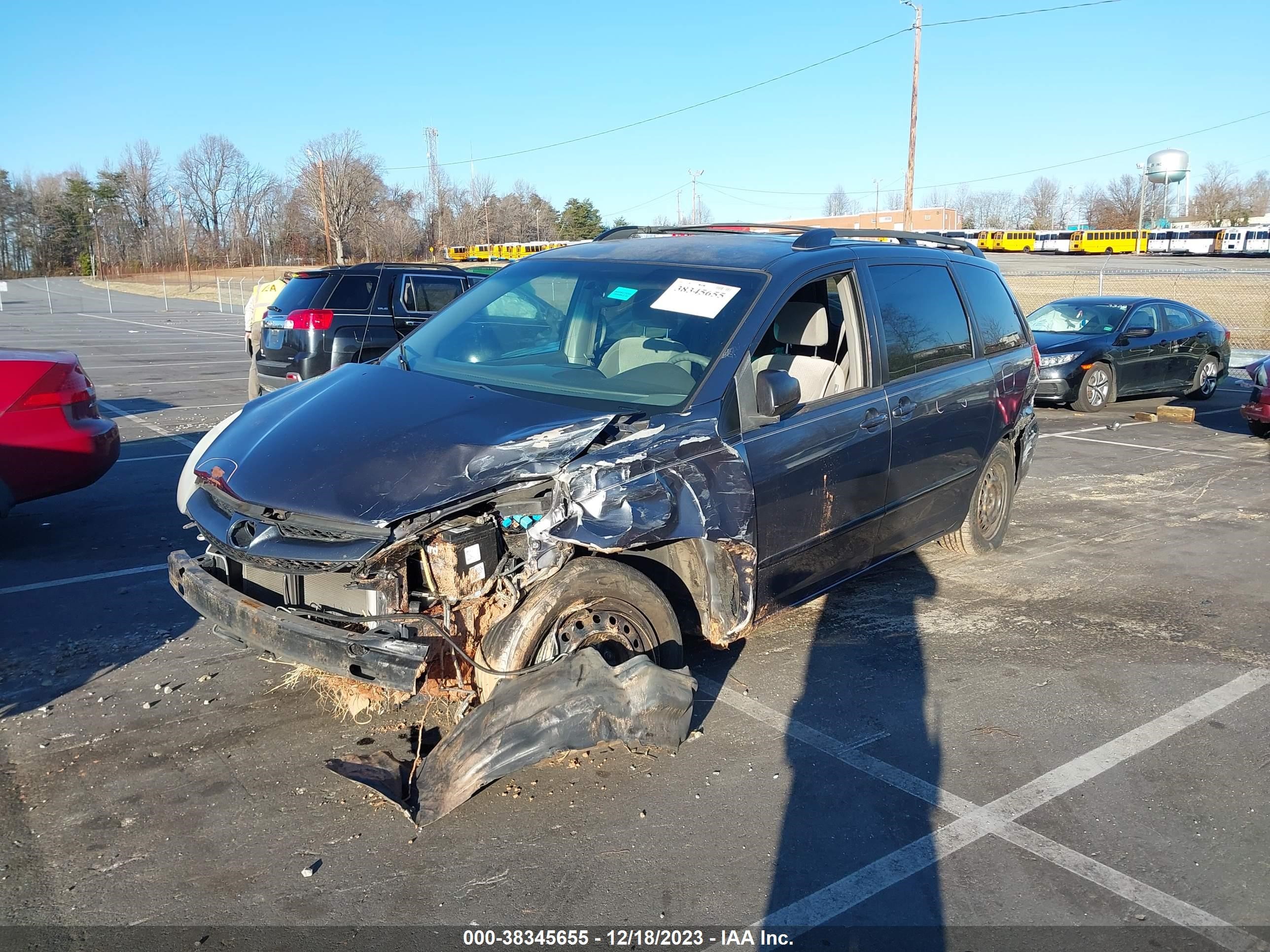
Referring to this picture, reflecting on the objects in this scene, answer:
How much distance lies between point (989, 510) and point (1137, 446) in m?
6.08

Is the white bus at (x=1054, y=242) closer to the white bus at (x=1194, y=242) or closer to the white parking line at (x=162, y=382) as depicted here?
the white bus at (x=1194, y=242)

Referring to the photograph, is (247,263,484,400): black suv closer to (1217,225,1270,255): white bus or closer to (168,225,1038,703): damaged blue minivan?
(168,225,1038,703): damaged blue minivan

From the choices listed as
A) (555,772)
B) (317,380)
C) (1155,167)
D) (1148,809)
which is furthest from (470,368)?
(1155,167)

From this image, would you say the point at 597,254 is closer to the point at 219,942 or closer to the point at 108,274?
the point at 219,942

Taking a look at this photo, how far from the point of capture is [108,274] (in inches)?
3322

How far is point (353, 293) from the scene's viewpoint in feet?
39.6

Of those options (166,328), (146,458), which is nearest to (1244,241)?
(166,328)

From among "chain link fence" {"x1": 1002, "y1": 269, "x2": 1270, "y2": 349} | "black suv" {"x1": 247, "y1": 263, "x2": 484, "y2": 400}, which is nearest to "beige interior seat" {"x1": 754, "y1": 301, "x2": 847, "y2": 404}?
"black suv" {"x1": 247, "y1": 263, "x2": 484, "y2": 400}

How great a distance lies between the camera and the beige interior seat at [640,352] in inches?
175

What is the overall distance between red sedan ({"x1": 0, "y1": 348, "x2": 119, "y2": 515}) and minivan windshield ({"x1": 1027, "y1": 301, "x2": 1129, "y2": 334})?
13.4 meters

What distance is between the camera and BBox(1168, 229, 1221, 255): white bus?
69938 millimetres

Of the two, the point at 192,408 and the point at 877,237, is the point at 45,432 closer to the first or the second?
the point at 877,237

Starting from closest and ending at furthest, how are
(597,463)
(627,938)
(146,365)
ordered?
1. (627,938)
2. (597,463)
3. (146,365)

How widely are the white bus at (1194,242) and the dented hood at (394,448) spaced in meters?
79.0
